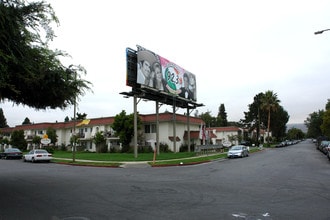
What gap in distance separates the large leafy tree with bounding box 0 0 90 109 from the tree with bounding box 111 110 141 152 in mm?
34381

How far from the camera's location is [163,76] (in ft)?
130

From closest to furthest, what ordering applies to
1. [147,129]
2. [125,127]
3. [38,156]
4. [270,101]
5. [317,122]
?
[38,156], [125,127], [147,129], [270,101], [317,122]

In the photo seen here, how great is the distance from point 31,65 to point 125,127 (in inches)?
1509

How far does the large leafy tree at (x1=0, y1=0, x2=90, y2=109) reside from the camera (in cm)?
767

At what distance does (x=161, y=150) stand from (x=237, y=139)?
3592 centimetres

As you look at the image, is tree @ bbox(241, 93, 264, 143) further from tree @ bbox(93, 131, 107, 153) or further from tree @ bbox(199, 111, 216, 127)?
tree @ bbox(93, 131, 107, 153)

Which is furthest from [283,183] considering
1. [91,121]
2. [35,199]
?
[91,121]

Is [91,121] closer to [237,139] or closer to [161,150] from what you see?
[161,150]

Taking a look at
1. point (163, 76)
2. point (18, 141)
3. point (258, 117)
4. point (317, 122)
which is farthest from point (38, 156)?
point (317, 122)

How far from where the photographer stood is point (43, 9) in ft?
30.0

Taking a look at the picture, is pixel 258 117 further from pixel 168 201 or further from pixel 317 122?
pixel 168 201

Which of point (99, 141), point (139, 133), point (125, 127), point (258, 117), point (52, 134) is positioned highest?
point (258, 117)

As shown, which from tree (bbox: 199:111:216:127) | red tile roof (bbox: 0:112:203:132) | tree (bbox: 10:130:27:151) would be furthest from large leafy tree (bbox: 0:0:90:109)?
tree (bbox: 199:111:216:127)

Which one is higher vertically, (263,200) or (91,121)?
(91,121)
